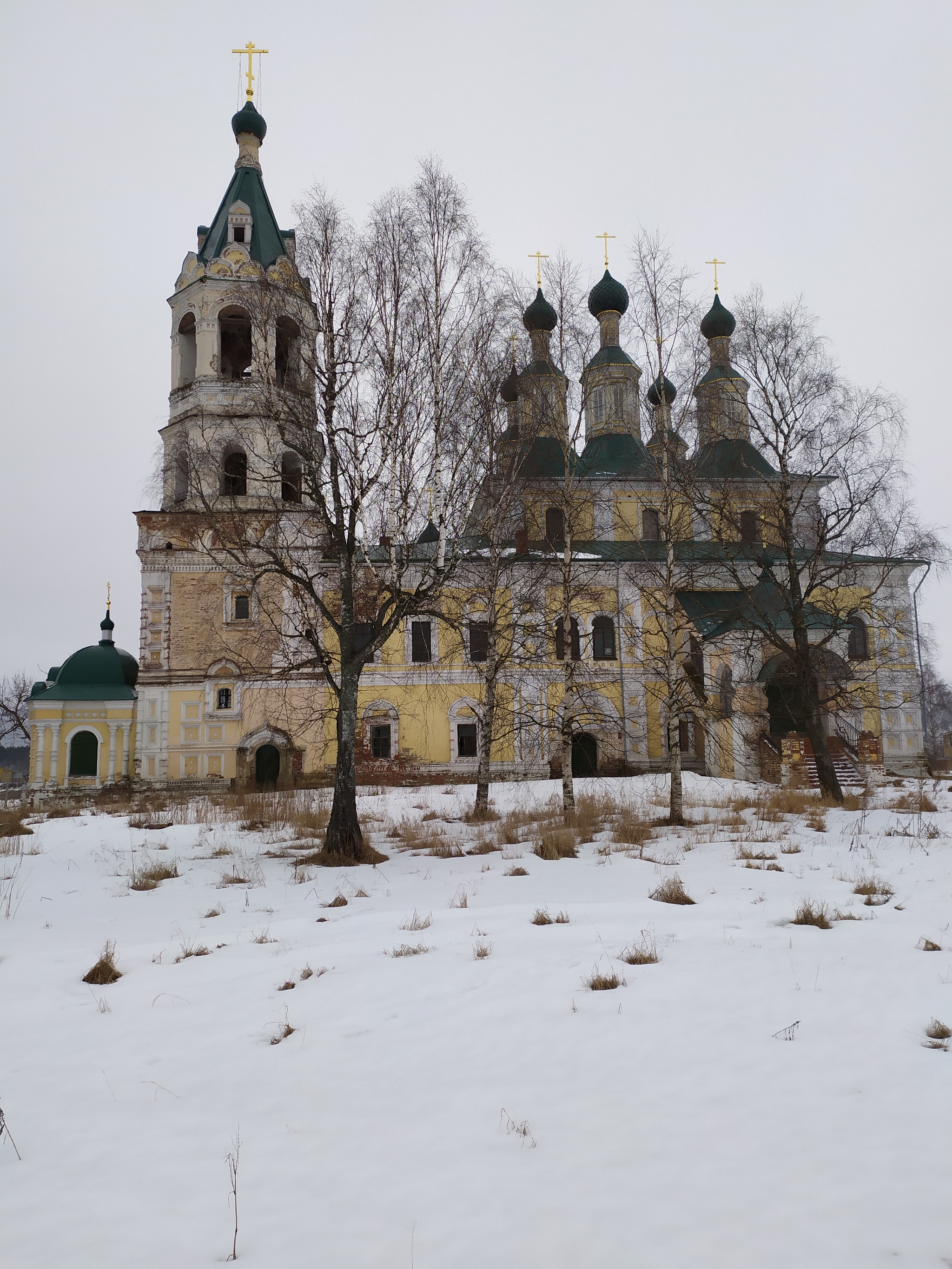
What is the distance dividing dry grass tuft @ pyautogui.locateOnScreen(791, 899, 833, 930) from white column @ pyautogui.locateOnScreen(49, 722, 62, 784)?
28084 millimetres

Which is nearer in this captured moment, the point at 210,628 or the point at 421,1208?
the point at 421,1208

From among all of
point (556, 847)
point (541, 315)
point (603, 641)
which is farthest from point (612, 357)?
point (556, 847)

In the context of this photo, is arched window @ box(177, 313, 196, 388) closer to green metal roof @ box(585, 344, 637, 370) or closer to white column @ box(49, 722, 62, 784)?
white column @ box(49, 722, 62, 784)

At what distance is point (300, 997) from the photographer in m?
4.87

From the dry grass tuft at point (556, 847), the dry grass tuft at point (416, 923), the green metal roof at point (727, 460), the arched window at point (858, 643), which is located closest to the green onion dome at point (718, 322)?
the arched window at point (858, 643)

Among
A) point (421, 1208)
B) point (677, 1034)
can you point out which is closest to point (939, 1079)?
point (677, 1034)

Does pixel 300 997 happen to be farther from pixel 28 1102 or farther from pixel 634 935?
pixel 634 935

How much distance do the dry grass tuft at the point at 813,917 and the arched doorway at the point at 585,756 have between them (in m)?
20.4

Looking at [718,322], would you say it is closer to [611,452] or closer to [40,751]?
[611,452]

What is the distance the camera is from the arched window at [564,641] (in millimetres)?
15523

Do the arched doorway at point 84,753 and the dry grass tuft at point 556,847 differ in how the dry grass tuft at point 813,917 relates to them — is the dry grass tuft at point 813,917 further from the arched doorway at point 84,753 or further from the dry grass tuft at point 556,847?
the arched doorway at point 84,753

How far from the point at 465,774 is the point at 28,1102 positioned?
23.2 metres

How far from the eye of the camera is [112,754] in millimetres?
27812

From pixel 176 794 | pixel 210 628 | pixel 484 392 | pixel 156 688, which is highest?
pixel 484 392
